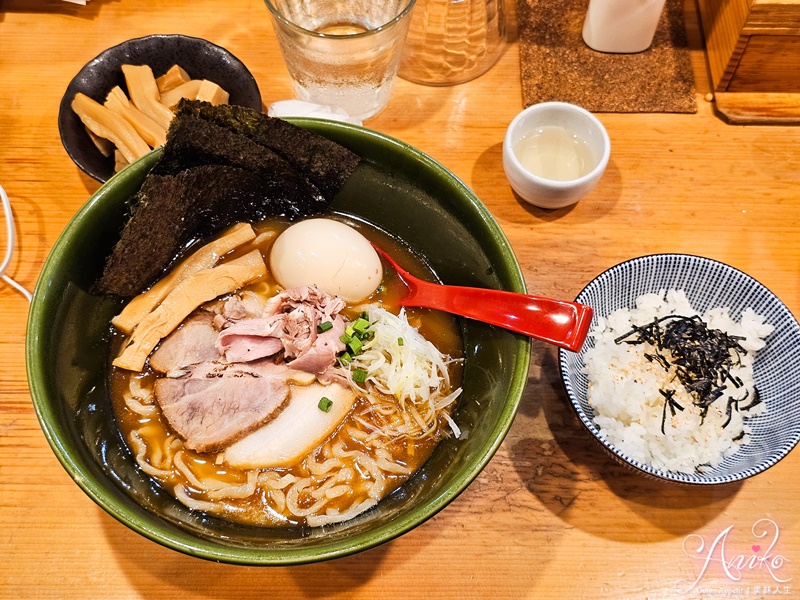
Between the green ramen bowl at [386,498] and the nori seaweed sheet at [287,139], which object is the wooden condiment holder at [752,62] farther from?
the nori seaweed sheet at [287,139]

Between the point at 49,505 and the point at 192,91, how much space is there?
123 cm

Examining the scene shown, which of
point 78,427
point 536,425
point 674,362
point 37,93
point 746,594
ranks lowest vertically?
point 746,594

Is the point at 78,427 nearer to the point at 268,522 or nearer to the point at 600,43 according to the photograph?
the point at 268,522

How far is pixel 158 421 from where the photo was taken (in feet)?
4.91

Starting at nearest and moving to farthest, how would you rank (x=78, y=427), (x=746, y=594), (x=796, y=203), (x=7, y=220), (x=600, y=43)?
1. (x=78, y=427)
2. (x=746, y=594)
3. (x=7, y=220)
4. (x=796, y=203)
5. (x=600, y=43)

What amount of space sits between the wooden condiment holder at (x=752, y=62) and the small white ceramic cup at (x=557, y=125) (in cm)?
57

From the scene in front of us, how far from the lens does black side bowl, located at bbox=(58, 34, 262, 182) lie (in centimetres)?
193

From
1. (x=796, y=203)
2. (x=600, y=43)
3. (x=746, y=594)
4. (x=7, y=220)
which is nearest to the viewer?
(x=746, y=594)

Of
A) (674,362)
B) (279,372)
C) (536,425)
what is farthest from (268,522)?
(674,362)

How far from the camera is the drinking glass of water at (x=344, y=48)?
184 cm

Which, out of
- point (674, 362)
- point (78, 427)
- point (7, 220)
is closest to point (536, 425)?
point (674, 362)

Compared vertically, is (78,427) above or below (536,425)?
above

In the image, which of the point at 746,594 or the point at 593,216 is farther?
the point at 593,216

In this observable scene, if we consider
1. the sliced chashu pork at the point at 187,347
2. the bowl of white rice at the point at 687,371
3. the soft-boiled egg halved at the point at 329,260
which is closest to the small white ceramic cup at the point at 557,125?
the bowl of white rice at the point at 687,371
